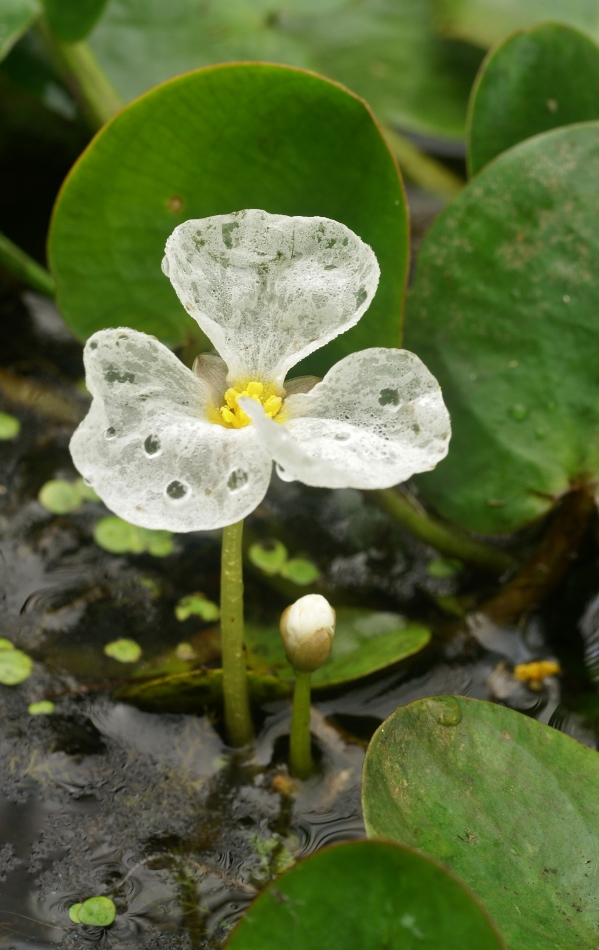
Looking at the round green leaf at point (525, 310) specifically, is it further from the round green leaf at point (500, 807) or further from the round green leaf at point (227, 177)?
the round green leaf at point (500, 807)

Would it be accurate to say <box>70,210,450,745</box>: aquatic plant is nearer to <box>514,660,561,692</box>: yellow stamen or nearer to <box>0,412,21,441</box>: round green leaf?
<box>514,660,561,692</box>: yellow stamen

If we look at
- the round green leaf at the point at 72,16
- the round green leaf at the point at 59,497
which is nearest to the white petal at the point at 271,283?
the round green leaf at the point at 59,497

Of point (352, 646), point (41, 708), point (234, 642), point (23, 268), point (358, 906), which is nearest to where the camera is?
point (358, 906)

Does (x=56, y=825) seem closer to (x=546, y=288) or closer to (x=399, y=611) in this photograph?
Answer: (x=399, y=611)

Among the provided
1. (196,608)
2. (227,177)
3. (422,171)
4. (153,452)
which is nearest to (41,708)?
(196,608)

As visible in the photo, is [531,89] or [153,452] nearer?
[153,452]

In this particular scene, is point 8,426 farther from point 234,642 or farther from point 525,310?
point 525,310

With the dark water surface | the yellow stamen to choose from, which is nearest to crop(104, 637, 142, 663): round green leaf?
the dark water surface
